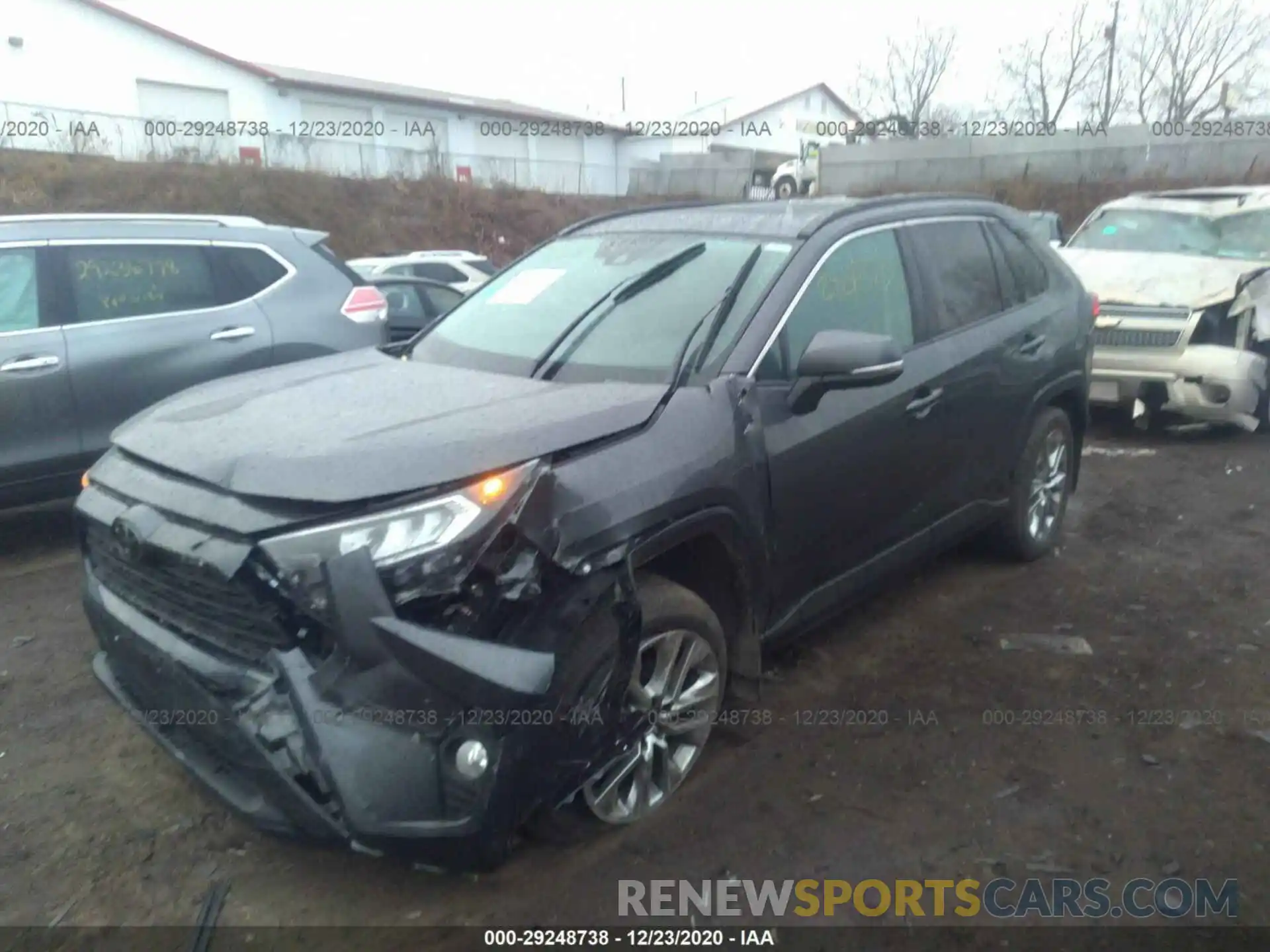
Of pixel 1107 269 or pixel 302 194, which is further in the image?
pixel 302 194

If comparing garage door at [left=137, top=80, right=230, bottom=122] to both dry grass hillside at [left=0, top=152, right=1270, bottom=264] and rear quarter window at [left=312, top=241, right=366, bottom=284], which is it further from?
rear quarter window at [left=312, top=241, right=366, bottom=284]

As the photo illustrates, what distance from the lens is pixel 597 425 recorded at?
2826 mm

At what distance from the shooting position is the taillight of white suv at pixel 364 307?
20.5ft

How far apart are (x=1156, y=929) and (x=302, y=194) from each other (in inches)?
1045

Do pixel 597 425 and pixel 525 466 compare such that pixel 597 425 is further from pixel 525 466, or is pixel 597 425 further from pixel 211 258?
pixel 211 258

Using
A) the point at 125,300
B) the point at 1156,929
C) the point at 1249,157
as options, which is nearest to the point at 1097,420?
the point at 1156,929

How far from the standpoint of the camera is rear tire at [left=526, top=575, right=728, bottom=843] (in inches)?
110

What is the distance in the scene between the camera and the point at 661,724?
3008 mm

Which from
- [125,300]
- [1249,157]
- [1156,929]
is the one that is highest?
[1249,157]

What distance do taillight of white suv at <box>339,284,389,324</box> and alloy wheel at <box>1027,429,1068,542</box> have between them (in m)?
4.02

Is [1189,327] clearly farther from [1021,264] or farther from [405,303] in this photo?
[405,303]

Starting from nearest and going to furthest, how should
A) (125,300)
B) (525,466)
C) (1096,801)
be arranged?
1. (525,466)
2. (1096,801)
3. (125,300)

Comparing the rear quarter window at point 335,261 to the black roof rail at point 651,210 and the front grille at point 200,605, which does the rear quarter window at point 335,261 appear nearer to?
the black roof rail at point 651,210

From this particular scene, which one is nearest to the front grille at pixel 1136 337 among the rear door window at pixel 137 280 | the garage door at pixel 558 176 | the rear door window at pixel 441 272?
the rear door window at pixel 137 280
